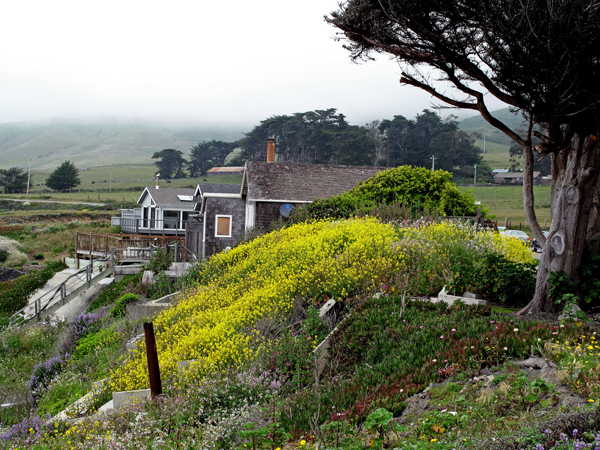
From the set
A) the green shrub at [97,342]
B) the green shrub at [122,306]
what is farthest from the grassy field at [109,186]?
the green shrub at [97,342]

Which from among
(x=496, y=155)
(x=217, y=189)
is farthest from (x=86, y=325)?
(x=496, y=155)

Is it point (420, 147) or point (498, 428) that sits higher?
point (420, 147)

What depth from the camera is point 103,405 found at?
7.20m

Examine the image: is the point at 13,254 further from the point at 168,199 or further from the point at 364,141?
the point at 364,141

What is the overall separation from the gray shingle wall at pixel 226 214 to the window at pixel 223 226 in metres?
0.18

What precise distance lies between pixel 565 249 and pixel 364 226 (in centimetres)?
518

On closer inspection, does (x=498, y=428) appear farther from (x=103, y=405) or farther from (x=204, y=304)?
(x=204, y=304)

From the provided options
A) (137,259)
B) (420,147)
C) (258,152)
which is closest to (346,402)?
(137,259)

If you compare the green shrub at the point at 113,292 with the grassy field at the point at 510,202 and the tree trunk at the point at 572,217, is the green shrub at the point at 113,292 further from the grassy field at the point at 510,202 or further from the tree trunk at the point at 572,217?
the grassy field at the point at 510,202

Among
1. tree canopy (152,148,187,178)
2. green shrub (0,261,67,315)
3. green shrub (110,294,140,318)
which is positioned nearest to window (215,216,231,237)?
green shrub (0,261,67,315)

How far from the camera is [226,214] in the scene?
86.6ft

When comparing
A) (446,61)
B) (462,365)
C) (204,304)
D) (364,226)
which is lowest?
(204,304)

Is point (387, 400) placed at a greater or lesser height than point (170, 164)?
lesser

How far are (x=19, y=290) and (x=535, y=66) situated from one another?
2702cm
